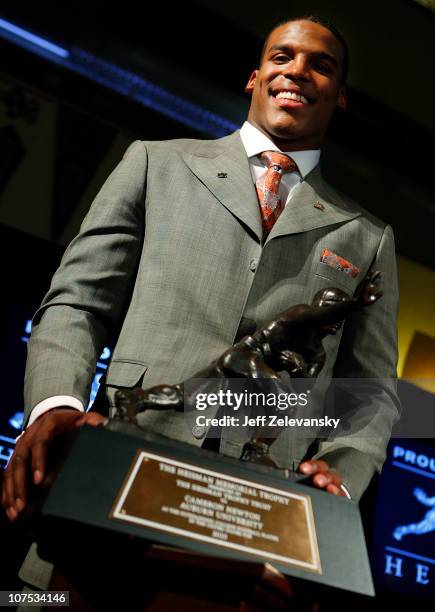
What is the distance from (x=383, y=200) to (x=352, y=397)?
3147 mm

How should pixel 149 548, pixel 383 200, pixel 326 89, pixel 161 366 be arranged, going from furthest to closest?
pixel 383 200 → pixel 326 89 → pixel 161 366 → pixel 149 548

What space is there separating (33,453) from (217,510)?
0.28 meters

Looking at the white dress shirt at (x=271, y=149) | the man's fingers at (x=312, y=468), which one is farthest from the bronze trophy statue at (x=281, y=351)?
the white dress shirt at (x=271, y=149)

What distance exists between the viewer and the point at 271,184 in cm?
145

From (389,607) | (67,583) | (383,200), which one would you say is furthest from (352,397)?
(383,200)

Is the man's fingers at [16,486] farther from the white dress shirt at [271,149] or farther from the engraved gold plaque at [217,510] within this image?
the white dress shirt at [271,149]

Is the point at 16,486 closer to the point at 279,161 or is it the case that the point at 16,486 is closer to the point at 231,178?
the point at 231,178

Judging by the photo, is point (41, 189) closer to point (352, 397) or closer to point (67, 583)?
point (352, 397)

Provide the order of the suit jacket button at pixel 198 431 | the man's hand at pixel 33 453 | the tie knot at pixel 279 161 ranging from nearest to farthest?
the man's hand at pixel 33 453 → the suit jacket button at pixel 198 431 → the tie knot at pixel 279 161

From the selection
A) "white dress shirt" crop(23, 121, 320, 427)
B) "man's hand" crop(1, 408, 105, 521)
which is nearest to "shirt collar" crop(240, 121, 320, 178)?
"white dress shirt" crop(23, 121, 320, 427)

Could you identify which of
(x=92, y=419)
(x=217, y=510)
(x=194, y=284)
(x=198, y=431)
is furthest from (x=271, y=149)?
(x=217, y=510)

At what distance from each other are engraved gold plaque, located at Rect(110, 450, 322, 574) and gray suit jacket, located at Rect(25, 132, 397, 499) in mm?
245

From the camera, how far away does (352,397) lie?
1.40 m

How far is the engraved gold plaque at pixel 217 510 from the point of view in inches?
31.2
